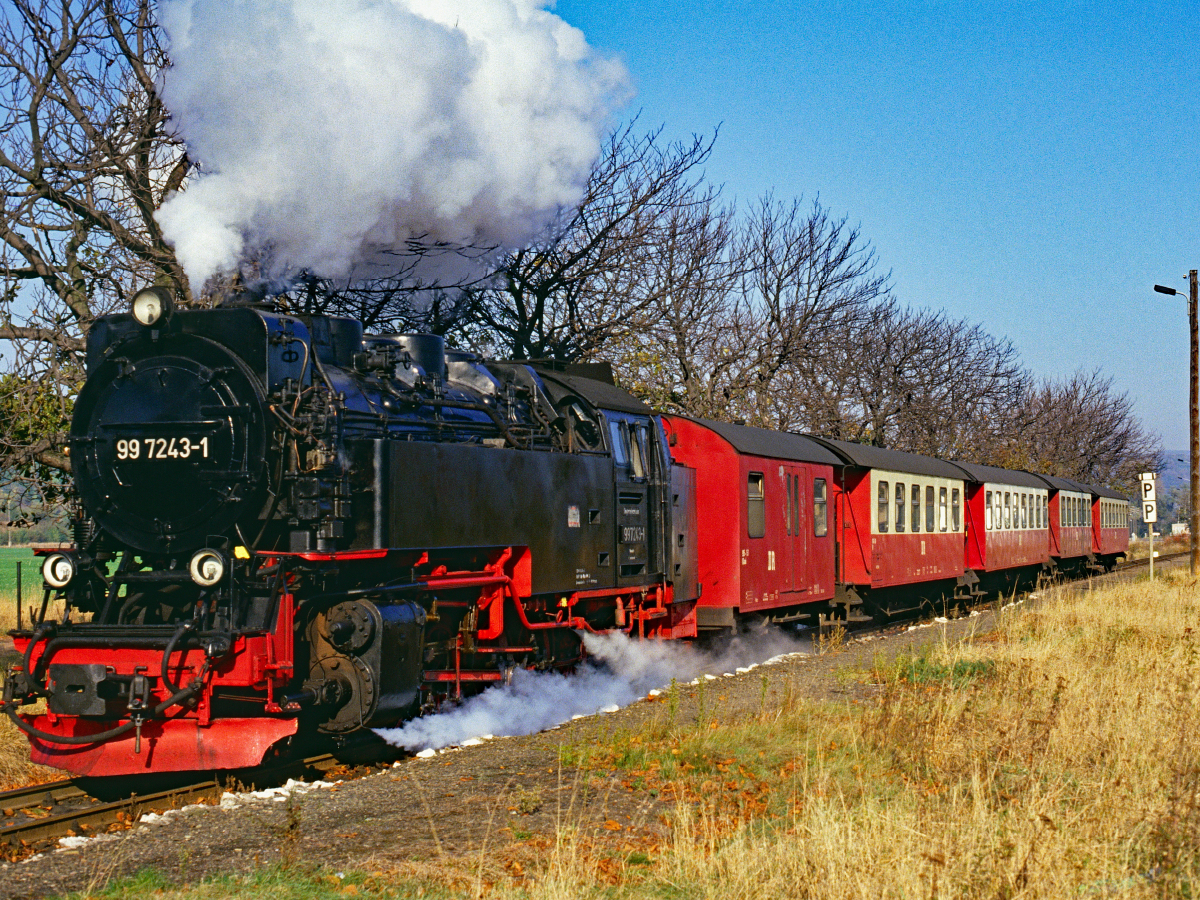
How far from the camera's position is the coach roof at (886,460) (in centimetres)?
1692

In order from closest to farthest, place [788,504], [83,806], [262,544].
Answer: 1. [83,806]
2. [262,544]
3. [788,504]

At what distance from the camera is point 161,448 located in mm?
7844

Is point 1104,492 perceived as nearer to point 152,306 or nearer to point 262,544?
point 262,544

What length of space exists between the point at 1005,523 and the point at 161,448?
19208 mm

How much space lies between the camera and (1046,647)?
1126cm

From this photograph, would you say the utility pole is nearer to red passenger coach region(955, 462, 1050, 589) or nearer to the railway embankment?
red passenger coach region(955, 462, 1050, 589)

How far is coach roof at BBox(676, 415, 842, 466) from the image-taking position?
45.0 feet

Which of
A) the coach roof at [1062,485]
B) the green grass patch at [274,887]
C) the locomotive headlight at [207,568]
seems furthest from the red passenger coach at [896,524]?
the green grass patch at [274,887]

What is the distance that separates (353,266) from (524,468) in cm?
254

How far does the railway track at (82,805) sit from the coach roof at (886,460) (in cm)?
1045

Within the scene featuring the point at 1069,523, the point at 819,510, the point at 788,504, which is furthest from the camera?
the point at 1069,523

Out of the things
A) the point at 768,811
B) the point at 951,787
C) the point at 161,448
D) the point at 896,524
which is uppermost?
the point at 161,448

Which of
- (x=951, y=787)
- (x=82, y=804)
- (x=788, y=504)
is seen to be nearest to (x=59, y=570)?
(x=82, y=804)

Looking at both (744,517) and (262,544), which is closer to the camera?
(262,544)
